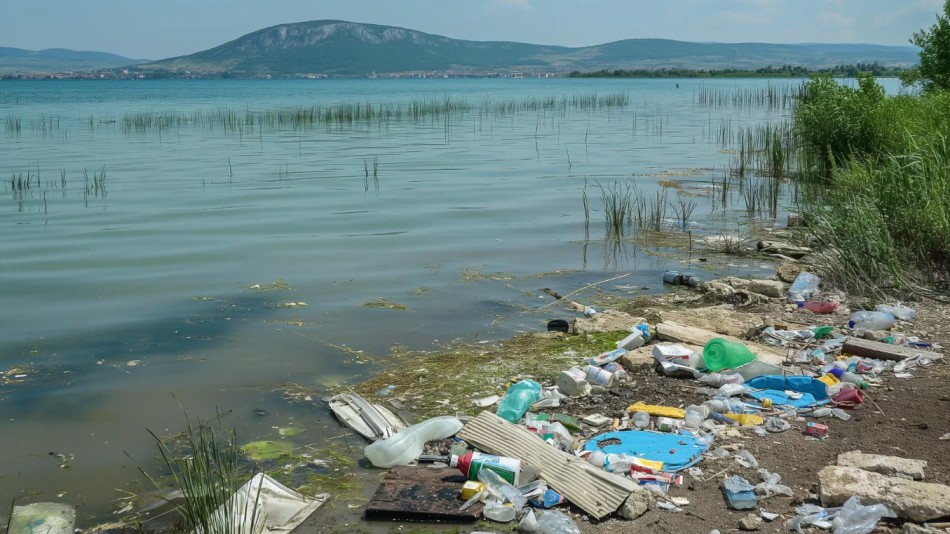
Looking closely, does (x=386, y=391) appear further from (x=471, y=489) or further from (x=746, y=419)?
(x=746, y=419)

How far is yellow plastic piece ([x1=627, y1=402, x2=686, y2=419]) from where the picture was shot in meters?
5.57

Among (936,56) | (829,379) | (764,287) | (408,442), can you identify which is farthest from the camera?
(936,56)

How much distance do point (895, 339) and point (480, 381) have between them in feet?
10.8

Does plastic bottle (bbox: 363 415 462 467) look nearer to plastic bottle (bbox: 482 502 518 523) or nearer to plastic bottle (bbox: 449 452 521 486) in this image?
plastic bottle (bbox: 449 452 521 486)

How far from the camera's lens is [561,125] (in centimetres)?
3428

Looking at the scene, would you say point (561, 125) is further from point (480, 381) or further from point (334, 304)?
point (480, 381)

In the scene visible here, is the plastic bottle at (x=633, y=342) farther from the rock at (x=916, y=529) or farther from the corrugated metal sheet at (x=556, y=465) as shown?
the rock at (x=916, y=529)

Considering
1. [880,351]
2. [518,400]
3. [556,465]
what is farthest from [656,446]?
[880,351]

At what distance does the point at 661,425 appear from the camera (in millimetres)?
5398

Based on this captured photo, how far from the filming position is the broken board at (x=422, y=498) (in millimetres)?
4473

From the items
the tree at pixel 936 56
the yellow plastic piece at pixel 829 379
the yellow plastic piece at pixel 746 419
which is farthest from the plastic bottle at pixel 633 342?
the tree at pixel 936 56

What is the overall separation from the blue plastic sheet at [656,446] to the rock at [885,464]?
0.79 m

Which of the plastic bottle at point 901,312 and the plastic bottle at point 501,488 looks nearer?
the plastic bottle at point 501,488

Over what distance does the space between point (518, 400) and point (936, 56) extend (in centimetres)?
1920
